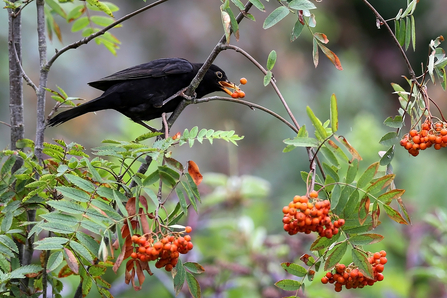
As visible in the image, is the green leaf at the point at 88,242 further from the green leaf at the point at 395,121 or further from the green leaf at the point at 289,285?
the green leaf at the point at 395,121

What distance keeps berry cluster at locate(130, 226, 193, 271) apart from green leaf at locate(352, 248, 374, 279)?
1.60ft

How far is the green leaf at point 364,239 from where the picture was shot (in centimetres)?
129

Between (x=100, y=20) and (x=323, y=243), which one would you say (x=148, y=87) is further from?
(x=323, y=243)

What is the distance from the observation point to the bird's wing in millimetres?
2678

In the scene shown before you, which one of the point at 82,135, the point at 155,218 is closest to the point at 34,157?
the point at 155,218

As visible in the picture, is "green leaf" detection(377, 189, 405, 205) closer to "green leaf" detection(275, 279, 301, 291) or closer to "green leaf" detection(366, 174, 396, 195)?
"green leaf" detection(366, 174, 396, 195)

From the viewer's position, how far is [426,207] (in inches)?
187

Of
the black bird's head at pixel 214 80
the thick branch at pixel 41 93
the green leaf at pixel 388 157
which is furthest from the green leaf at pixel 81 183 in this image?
the black bird's head at pixel 214 80

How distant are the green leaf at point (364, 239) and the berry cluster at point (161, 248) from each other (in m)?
0.49

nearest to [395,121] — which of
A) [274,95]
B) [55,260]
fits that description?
[55,260]

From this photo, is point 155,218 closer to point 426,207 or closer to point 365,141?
point 365,141

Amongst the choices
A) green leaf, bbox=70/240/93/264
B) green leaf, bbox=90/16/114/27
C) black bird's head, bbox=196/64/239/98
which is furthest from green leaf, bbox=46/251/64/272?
black bird's head, bbox=196/64/239/98

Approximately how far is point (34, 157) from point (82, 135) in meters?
5.76

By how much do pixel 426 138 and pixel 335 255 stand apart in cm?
47
